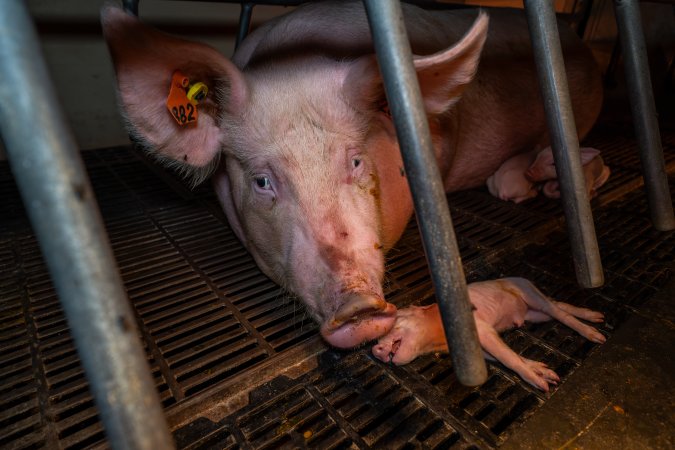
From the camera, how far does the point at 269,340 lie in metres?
1.80

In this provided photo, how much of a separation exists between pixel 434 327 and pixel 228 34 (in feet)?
13.2

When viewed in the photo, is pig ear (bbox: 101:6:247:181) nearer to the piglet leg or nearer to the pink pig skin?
the pink pig skin

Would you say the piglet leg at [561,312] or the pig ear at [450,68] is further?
the piglet leg at [561,312]

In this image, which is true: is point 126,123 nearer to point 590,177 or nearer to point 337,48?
point 337,48

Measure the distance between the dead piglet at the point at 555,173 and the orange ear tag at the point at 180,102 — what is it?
7.52 ft

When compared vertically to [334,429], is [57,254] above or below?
above

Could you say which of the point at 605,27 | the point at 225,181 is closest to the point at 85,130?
the point at 225,181

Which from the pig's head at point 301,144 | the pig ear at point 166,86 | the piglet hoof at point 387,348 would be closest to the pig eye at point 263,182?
the pig's head at point 301,144

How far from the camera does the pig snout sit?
1.37m

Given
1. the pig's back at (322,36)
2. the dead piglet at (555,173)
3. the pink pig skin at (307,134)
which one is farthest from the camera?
the dead piglet at (555,173)

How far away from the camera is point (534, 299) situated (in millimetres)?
1800

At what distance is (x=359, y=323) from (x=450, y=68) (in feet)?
2.91

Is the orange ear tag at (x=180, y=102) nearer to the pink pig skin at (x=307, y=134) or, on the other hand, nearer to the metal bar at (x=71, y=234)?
the pink pig skin at (x=307, y=134)

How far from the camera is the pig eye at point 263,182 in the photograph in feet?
5.91
